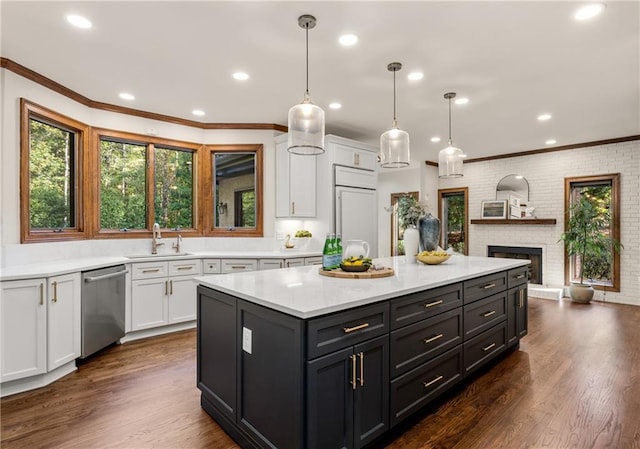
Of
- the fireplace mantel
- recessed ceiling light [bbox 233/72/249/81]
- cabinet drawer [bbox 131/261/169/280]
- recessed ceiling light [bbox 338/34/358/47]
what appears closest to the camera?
recessed ceiling light [bbox 338/34/358/47]

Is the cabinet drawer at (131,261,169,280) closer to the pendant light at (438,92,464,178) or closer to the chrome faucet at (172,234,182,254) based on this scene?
the chrome faucet at (172,234,182,254)

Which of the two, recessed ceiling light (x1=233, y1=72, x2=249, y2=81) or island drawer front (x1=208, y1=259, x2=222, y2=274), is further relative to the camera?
island drawer front (x1=208, y1=259, x2=222, y2=274)

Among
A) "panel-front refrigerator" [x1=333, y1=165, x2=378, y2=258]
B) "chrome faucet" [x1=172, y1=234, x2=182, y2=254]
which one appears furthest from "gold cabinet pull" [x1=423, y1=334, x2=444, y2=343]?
"chrome faucet" [x1=172, y1=234, x2=182, y2=254]

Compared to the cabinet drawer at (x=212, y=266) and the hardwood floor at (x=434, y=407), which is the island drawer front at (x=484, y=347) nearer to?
the hardwood floor at (x=434, y=407)

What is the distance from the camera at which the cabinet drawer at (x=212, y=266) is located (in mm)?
4285

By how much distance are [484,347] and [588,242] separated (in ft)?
13.9

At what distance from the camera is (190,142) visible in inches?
191

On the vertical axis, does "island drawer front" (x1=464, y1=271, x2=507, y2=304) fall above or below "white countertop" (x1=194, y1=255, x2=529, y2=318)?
below

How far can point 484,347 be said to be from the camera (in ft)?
9.48

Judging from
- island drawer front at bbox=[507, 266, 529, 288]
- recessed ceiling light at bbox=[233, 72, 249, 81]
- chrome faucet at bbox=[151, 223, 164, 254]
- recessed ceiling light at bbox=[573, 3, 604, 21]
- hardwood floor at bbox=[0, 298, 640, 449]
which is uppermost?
recessed ceiling light at bbox=[233, 72, 249, 81]

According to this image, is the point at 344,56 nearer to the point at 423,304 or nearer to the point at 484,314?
the point at 423,304

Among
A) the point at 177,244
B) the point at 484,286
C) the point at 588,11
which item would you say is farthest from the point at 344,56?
the point at 177,244

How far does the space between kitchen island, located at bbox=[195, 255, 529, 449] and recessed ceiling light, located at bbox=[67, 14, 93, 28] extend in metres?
2.02

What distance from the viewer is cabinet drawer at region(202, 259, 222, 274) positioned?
4.29 meters
